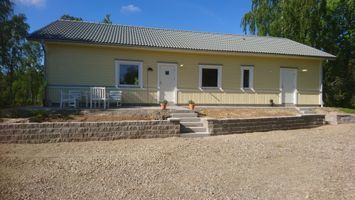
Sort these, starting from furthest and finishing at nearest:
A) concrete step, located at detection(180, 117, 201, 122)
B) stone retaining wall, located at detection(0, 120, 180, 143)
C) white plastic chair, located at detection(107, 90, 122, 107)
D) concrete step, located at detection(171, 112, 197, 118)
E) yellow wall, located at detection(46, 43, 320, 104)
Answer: yellow wall, located at detection(46, 43, 320, 104) < white plastic chair, located at detection(107, 90, 122, 107) < concrete step, located at detection(171, 112, 197, 118) < concrete step, located at detection(180, 117, 201, 122) < stone retaining wall, located at detection(0, 120, 180, 143)

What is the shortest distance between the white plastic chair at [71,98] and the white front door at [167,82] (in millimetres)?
3966

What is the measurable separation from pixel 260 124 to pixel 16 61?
65.5 feet

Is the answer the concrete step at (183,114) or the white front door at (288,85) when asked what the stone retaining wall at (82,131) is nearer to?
the concrete step at (183,114)

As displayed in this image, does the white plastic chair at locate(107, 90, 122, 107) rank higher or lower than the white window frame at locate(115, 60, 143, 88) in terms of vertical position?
lower

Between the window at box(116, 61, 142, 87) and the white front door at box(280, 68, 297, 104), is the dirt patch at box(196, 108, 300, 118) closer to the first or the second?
the white front door at box(280, 68, 297, 104)

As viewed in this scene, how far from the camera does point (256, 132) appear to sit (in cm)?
940

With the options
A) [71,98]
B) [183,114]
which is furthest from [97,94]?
[183,114]

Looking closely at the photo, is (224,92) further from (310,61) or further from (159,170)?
(159,170)

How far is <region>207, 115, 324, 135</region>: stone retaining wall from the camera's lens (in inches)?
345

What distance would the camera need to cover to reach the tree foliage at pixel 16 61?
1548cm

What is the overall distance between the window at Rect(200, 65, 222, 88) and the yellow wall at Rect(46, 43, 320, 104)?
267mm

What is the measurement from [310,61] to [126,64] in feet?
35.8

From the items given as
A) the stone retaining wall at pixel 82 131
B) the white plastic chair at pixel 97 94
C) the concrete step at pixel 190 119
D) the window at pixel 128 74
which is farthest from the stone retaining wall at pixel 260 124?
the window at pixel 128 74

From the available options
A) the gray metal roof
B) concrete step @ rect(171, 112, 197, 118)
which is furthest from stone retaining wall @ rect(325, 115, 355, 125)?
concrete step @ rect(171, 112, 197, 118)
